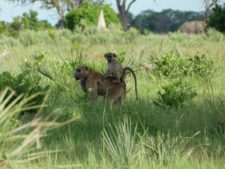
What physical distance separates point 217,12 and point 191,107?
549 inches

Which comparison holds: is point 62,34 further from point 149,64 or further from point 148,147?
point 148,147

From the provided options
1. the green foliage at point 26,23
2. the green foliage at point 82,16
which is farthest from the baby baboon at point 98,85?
the green foliage at point 26,23

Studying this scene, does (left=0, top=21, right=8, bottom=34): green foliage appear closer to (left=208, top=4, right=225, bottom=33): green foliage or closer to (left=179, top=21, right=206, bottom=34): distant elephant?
(left=179, top=21, right=206, bottom=34): distant elephant

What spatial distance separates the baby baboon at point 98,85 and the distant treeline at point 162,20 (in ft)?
227

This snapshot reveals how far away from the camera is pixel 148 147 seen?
4.90m

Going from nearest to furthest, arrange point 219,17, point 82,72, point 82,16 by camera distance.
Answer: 1. point 82,72
2. point 219,17
3. point 82,16

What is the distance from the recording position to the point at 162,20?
3214 inches

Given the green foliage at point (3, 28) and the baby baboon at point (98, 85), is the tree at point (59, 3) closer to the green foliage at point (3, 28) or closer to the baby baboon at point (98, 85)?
the green foliage at point (3, 28)

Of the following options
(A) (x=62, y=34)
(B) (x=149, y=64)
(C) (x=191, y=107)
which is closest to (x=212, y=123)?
(C) (x=191, y=107)

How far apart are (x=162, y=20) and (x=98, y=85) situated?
73567 millimetres

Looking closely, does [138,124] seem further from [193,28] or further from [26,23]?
[193,28]

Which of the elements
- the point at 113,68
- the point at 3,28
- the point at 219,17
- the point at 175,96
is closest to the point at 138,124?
the point at 175,96

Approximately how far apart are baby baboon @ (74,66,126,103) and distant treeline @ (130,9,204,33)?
6920 centimetres

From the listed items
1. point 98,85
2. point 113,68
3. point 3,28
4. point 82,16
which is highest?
point 82,16
